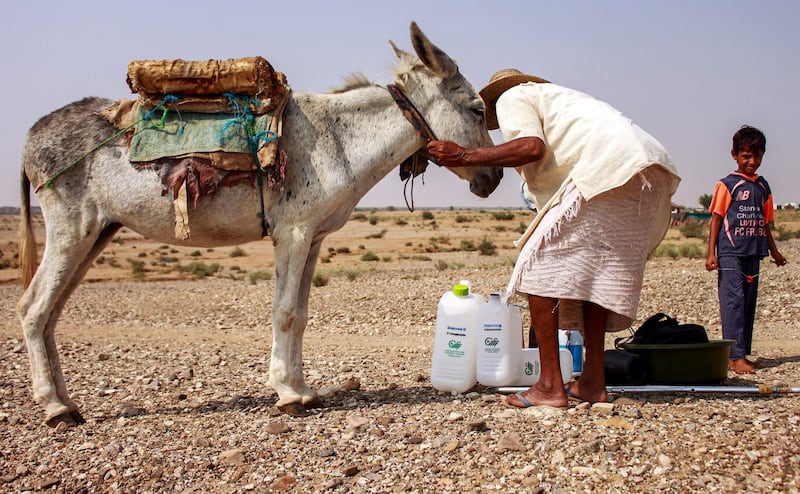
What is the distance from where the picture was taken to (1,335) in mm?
10039

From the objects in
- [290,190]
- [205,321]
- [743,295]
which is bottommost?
[205,321]

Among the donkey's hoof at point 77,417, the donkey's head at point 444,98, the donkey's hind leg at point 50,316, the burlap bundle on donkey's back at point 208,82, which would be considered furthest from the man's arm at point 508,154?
the donkey's hoof at point 77,417

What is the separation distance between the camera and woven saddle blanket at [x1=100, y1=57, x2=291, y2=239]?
5.33 meters

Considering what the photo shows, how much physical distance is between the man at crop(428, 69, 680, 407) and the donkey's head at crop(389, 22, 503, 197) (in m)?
0.50

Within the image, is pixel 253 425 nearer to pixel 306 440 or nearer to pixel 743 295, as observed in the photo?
pixel 306 440

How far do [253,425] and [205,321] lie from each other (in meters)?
7.62

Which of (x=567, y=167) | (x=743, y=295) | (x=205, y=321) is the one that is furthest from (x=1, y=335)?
(x=743, y=295)

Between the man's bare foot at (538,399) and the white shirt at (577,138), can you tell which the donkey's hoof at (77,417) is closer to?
the man's bare foot at (538,399)

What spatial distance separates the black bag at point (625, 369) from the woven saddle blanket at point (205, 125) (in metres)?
3.00

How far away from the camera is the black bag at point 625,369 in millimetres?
5820

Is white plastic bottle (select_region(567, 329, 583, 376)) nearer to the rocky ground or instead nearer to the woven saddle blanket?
the rocky ground

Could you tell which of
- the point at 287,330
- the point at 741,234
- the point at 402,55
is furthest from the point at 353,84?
the point at 741,234

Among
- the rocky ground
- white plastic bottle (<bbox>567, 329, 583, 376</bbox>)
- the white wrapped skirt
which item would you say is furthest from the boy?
the white wrapped skirt

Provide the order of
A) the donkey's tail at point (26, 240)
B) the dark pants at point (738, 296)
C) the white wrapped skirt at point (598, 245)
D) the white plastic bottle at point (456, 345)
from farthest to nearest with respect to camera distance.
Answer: the dark pants at point (738, 296), the white plastic bottle at point (456, 345), the donkey's tail at point (26, 240), the white wrapped skirt at point (598, 245)
